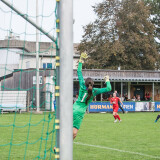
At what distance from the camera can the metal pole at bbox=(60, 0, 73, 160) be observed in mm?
4113

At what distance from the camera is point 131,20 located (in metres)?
45.9

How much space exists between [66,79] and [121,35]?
141ft

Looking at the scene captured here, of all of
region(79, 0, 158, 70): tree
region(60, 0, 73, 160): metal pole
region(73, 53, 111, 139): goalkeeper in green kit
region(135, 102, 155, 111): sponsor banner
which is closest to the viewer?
region(60, 0, 73, 160): metal pole

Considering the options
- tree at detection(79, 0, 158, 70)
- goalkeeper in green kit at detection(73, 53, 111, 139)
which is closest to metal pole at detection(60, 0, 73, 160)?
goalkeeper in green kit at detection(73, 53, 111, 139)

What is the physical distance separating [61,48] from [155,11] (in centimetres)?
5292

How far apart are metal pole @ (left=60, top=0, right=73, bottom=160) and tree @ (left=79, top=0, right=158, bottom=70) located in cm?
4109

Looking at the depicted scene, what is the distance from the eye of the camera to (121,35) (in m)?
46.5

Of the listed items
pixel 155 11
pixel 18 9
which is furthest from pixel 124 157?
pixel 155 11

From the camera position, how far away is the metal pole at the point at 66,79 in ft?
13.5

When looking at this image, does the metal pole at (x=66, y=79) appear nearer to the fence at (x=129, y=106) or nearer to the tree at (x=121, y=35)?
the fence at (x=129, y=106)

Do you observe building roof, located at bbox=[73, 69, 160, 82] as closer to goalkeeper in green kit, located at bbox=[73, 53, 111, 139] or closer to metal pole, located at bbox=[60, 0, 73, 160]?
goalkeeper in green kit, located at bbox=[73, 53, 111, 139]

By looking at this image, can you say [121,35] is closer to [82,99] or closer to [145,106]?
[145,106]

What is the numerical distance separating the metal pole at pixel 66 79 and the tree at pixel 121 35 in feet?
135

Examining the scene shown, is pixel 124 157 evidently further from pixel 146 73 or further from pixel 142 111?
pixel 146 73
